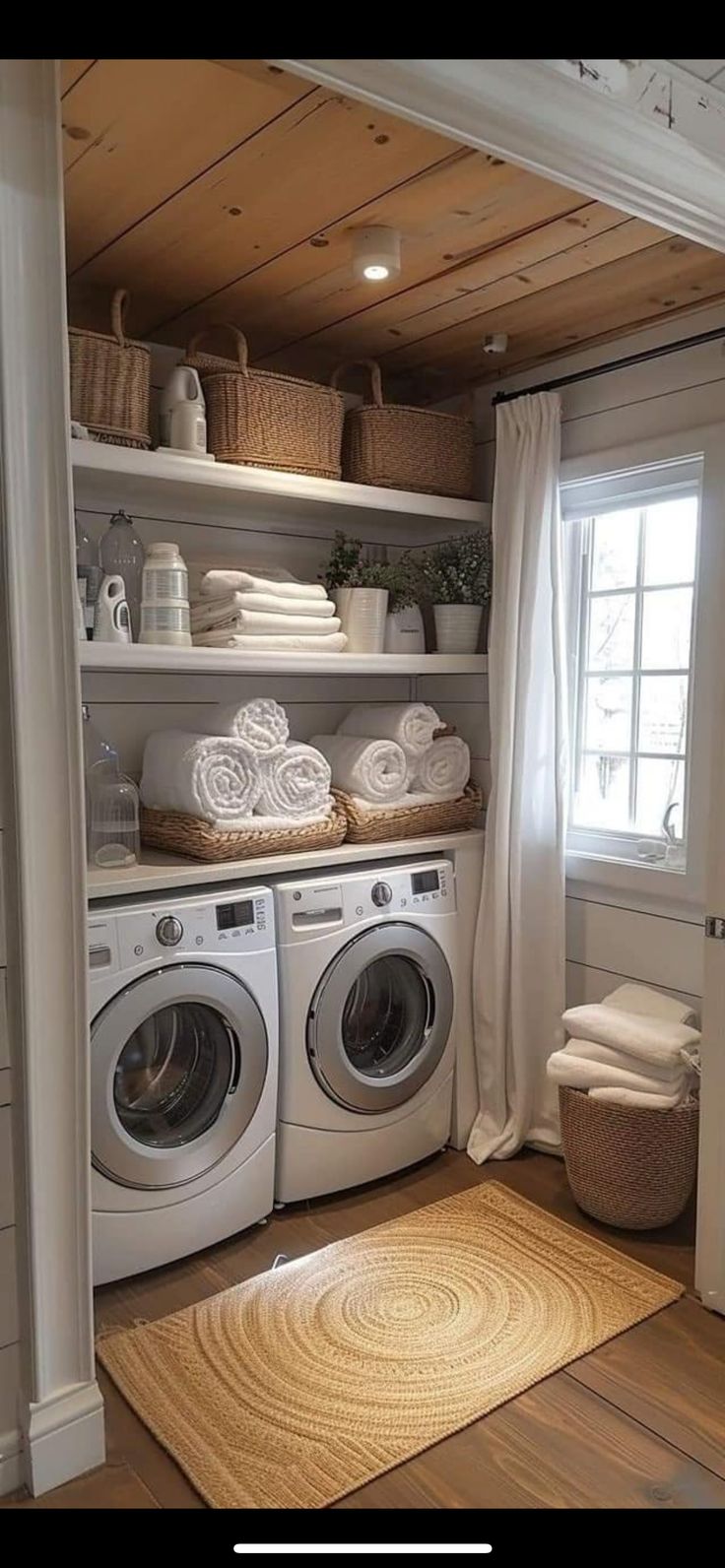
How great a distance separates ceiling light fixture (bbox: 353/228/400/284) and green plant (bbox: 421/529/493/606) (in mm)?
936

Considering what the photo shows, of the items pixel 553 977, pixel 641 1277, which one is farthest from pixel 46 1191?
pixel 553 977

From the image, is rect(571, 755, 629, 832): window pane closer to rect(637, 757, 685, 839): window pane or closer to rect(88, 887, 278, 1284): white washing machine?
rect(637, 757, 685, 839): window pane

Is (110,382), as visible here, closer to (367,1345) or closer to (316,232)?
(316,232)


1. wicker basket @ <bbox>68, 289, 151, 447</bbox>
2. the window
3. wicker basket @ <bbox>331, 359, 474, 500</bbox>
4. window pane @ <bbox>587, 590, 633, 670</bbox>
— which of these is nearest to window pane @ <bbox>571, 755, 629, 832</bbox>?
the window

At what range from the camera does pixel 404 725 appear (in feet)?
9.61

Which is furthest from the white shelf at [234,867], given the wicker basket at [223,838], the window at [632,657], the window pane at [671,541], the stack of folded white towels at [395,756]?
the window pane at [671,541]

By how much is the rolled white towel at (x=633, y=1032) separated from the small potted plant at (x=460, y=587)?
1.08 meters

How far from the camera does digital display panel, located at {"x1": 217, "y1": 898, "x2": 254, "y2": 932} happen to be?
247cm

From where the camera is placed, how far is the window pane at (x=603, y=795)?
9.76 ft

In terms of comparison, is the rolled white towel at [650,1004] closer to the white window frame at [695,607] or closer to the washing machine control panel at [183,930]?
the white window frame at [695,607]

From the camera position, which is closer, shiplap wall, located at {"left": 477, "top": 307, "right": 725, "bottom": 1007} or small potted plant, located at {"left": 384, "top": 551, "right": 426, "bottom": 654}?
shiplap wall, located at {"left": 477, "top": 307, "right": 725, "bottom": 1007}

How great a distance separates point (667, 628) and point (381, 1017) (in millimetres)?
1285

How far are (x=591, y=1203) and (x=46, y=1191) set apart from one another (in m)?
1.43
